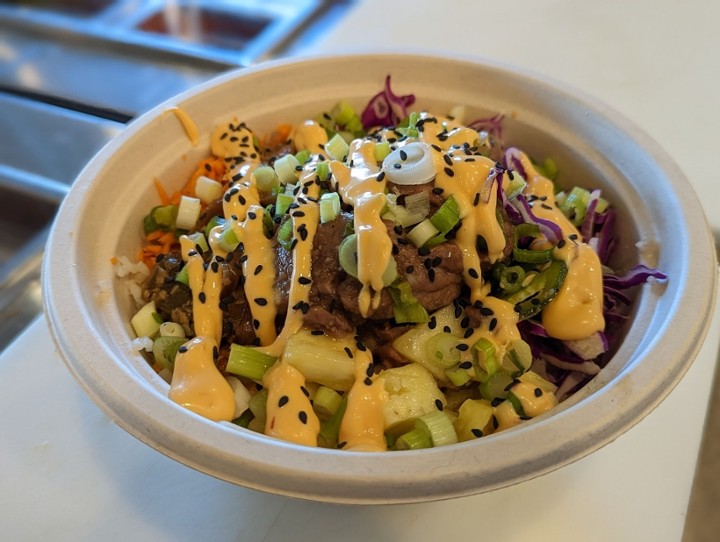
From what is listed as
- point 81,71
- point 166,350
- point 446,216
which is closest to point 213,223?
point 166,350

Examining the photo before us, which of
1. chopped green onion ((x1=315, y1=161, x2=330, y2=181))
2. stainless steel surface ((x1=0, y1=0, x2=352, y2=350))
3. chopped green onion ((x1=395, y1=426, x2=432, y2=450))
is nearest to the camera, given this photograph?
chopped green onion ((x1=395, y1=426, x2=432, y2=450))

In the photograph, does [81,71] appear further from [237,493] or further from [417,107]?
[237,493]

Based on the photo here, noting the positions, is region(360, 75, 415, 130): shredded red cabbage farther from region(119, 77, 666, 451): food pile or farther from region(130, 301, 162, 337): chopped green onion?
region(130, 301, 162, 337): chopped green onion

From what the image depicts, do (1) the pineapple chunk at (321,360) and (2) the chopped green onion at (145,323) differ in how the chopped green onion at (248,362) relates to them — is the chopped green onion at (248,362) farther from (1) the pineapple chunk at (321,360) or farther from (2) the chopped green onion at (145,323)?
(2) the chopped green onion at (145,323)

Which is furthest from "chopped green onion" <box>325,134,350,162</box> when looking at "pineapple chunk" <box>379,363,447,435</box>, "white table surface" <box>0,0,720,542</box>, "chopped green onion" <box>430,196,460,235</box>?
"white table surface" <box>0,0,720,542</box>

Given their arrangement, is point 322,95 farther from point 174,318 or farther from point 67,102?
point 67,102

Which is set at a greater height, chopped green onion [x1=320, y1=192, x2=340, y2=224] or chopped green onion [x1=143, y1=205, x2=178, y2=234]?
chopped green onion [x1=320, y1=192, x2=340, y2=224]
